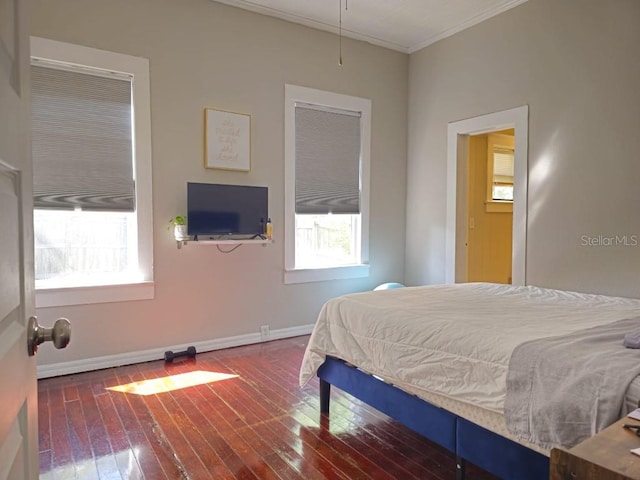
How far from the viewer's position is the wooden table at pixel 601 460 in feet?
3.05

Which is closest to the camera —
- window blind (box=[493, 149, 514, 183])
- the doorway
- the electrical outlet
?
the electrical outlet

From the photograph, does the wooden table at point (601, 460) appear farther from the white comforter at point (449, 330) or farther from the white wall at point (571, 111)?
the white wall at point (571, 111)

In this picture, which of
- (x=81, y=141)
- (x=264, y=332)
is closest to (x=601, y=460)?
(x=264, y=332)

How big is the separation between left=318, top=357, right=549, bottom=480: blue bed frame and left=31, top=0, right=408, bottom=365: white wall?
5.93 ft

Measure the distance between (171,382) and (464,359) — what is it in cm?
232

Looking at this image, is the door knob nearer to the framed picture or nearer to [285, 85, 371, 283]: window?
the framed picture

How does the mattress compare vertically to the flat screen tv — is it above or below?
below

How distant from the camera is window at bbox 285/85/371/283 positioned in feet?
14.8

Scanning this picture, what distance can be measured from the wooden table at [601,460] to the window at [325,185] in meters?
3.60

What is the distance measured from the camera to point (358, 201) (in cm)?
497

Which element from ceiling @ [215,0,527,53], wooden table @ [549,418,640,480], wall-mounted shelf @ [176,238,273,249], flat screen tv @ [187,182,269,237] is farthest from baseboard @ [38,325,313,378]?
wooden table @ [549,418,640,480]

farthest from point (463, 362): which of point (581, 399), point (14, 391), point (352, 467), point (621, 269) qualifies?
point (621, 269)

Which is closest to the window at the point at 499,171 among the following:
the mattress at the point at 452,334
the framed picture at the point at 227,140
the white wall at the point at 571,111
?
the white wall at the point at 571,111

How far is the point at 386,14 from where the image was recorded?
14.4 ft
